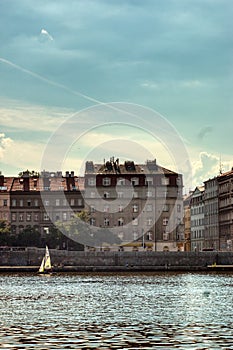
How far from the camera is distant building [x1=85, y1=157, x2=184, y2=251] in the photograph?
178000 mm

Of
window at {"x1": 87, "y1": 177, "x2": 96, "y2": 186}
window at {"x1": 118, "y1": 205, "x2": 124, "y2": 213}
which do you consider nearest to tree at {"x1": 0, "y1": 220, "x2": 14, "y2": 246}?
window at {"x1": 87, "y1": 177, "x2": 96, "y2": 186}

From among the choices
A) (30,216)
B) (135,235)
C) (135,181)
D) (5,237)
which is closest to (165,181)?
(135,181)

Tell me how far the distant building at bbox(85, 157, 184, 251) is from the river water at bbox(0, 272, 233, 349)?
301ft

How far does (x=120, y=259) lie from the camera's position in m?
144

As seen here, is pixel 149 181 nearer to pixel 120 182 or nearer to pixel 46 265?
pixel 120 182

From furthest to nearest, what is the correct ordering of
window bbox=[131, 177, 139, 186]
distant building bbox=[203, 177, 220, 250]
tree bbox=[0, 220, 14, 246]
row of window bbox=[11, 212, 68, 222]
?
row of window bbox=[11, 212, 68, 222] < distant building bbox=[203, 177, 220, 250] < window bbox=[131, 177, 139, 186] < tree bbox=[0, 220, 14, 246]

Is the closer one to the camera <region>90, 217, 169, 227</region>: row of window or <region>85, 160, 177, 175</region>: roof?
<region>90, 217, 169, 227</region>: row of window

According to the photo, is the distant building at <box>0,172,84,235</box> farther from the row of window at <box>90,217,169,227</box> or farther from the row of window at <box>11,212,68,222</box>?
the row of window at <box>90,217,169,227</box>

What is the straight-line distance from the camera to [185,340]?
42656 millimetres

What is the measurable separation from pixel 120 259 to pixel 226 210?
45092mm

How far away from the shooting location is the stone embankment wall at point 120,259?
142750 mm

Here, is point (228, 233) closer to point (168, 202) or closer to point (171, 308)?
point (168, 202)

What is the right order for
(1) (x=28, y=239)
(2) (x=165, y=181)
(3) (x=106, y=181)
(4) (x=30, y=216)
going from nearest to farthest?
(1) (x=28, y=239) < (2) (x=165, y=181) < (3) (x=106, y=181) < (4) (x=30, y=216)

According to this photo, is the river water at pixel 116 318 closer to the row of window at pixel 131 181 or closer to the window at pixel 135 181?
the row of window at pixel 131 181
